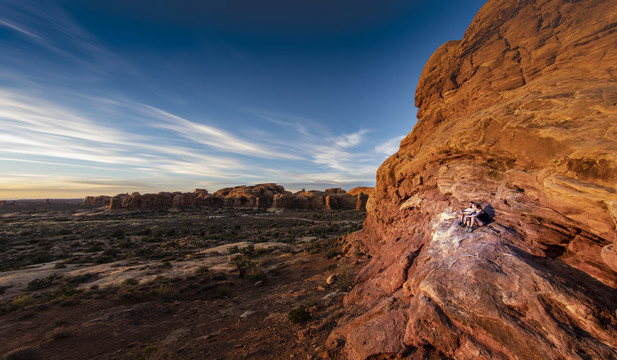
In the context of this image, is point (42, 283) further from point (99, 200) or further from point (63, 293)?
point (99, 200)

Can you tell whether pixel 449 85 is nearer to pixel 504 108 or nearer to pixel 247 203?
pixel 504 108

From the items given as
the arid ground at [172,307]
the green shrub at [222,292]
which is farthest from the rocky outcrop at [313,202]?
the green shrub at [222,292]

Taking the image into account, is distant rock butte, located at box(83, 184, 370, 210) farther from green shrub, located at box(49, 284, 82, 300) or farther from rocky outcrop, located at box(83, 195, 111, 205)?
green shrub, located at box(49, 284, 82, 300)

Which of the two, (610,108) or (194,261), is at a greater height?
(610,108)

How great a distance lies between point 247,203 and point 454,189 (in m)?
78.3

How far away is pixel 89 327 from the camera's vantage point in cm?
786

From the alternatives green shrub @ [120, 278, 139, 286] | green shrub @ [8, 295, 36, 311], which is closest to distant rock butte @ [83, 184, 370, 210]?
green shrub @ [120, 278, 139, 286]

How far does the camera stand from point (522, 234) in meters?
5.38

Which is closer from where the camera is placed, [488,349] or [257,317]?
[488,349]

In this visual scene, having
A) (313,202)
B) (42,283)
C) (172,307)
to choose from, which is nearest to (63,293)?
(42,283)

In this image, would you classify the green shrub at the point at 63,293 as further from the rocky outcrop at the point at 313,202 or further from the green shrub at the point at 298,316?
the rocky outcrop at the point at 313,202

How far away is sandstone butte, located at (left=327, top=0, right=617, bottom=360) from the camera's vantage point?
3.95m

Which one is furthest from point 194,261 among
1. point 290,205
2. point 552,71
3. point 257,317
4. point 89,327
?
point 290,205

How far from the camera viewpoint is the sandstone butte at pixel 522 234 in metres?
3.95
